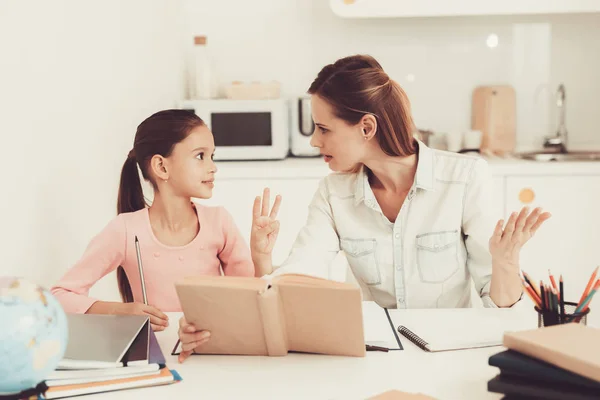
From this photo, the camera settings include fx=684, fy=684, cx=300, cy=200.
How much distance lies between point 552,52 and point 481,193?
2074mm

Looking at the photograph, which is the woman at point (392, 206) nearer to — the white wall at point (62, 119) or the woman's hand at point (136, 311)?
the woman's hand at point (136, 311)

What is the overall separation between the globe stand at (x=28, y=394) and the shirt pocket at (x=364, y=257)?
35.7 inches

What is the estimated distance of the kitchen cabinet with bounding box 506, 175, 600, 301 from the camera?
297 centimetres

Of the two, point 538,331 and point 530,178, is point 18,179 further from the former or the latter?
point 530,178

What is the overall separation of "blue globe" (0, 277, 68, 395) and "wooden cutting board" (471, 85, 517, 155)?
2.67 meters

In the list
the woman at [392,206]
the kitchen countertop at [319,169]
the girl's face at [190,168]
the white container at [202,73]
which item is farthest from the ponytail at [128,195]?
the white container at [202,73]

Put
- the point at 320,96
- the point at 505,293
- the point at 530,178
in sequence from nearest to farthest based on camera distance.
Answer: the point at 505,293 < the point at 320,96 < the point at 530,178

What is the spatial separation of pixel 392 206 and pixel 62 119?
0.92 m

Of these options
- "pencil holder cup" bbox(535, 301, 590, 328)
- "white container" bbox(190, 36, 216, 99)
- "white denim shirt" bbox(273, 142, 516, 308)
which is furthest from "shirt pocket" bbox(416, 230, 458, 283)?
"white container" bbox(190, 36, 216, 99)

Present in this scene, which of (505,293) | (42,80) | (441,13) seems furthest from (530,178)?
(42,80)

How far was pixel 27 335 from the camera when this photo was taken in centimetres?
100

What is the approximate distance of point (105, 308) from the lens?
4.92 feet

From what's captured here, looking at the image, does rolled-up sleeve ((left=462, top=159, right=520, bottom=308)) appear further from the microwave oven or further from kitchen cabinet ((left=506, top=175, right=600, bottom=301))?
the microwave oven

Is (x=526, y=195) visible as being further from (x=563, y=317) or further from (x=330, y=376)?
(x=330, y=376)
